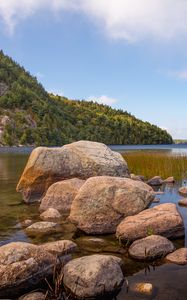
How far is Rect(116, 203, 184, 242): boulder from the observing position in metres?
9.37

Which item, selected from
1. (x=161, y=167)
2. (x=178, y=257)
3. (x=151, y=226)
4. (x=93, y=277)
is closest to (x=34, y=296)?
(x=93, y=277)

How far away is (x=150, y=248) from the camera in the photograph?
8203mm

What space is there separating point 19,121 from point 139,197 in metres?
135

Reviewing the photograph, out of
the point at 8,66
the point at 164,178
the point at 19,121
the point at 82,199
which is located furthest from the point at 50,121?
the point at 82,199

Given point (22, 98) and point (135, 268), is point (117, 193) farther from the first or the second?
point (22, 98)

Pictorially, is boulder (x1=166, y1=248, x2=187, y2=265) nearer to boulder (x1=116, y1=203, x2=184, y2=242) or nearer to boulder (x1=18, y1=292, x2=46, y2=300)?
boulder (x1=116, y1=203, x2=184, y2=242)

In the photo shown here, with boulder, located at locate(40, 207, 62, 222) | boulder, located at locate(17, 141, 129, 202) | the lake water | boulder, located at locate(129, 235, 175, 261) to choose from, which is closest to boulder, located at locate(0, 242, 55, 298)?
the lake water

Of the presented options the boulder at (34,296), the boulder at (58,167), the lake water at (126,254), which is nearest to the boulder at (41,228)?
the lake water at (126,254)

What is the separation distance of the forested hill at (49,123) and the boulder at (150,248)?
4764 inches

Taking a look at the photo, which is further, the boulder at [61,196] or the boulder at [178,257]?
the boulder at [61,196]

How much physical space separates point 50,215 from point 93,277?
6.11 metres

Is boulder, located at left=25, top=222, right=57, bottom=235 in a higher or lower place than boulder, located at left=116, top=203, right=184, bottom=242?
lower

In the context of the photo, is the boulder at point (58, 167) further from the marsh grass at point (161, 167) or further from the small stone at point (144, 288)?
the small stone at point (144, 288)

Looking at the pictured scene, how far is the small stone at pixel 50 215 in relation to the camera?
481 inches
